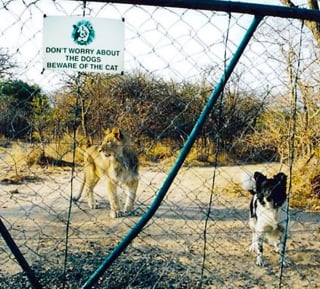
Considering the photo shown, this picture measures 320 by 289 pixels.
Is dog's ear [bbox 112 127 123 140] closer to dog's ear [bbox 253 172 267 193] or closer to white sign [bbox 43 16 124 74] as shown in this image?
dog's ear [bbox 253 172 267 193]

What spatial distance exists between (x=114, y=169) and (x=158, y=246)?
1.77 metres

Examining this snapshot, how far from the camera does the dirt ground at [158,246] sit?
11.6 ft

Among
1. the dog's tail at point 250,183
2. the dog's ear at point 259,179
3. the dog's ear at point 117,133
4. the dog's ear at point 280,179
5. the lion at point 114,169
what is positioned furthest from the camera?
the lion at point 114,169

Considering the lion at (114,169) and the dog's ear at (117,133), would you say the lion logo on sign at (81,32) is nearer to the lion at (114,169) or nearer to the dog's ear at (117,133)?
the dog's ear at (117,133)

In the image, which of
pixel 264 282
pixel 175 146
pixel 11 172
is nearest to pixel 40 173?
pixel 11 172

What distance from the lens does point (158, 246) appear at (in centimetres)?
453

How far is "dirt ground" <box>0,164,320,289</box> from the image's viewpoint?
3.52m

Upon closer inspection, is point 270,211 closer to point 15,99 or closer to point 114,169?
point 114,169

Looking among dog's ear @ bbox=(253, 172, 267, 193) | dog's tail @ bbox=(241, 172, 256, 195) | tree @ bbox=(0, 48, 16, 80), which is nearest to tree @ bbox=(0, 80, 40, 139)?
tree @ bbox=(0, 48, 16, 80)

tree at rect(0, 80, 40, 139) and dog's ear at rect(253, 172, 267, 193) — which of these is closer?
tree at rect(0, 80, 40, 139)

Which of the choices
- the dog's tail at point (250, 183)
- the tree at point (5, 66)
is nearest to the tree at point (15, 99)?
the tree at point (5, 66)

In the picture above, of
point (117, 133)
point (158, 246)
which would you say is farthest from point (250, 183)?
point (117, 133)

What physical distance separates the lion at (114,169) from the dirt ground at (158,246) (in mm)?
202

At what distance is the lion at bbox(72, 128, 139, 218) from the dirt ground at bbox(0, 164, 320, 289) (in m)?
0.20
